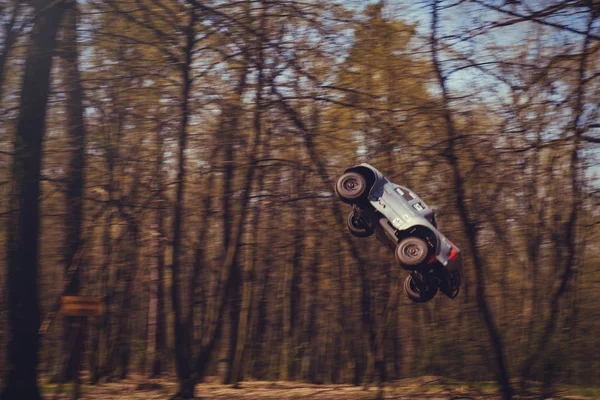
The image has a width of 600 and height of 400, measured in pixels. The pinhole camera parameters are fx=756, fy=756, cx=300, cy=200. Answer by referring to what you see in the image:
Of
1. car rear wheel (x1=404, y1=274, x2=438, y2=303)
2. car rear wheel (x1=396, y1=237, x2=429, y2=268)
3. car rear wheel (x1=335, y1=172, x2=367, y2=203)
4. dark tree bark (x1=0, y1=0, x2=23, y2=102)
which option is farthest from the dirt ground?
dark tree bark (x1=0, y1=0, x2=23, y2=102)

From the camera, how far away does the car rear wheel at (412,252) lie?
30.0ft

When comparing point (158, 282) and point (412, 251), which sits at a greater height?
point (412, 251)

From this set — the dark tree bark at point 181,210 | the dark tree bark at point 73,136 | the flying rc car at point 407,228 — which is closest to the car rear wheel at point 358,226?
the flying rc car at point 407,228

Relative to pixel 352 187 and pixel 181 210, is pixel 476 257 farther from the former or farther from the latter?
pixel 181 210

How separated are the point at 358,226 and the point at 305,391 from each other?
470 cm

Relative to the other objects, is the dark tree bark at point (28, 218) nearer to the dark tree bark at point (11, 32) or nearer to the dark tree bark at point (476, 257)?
the dark tree bark at point (11, 32)

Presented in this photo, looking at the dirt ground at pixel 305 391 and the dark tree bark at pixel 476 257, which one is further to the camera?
the dirt ground at pixel 305 391

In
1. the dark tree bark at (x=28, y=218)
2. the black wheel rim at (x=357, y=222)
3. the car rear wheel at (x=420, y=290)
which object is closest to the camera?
the car rear wheel at (x=420, y=290)

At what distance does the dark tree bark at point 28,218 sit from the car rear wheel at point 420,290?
554cm

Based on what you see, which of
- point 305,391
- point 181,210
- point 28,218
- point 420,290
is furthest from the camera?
point 305,391

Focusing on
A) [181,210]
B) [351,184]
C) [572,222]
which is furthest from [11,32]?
[572,222]

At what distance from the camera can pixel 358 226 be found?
35.3 ft

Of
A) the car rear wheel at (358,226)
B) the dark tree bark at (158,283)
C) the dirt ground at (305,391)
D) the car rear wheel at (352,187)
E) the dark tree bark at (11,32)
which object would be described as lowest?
the dirt ground at (305,391)

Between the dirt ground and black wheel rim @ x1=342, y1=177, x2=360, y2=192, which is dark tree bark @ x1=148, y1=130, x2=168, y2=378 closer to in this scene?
the dirt ground
